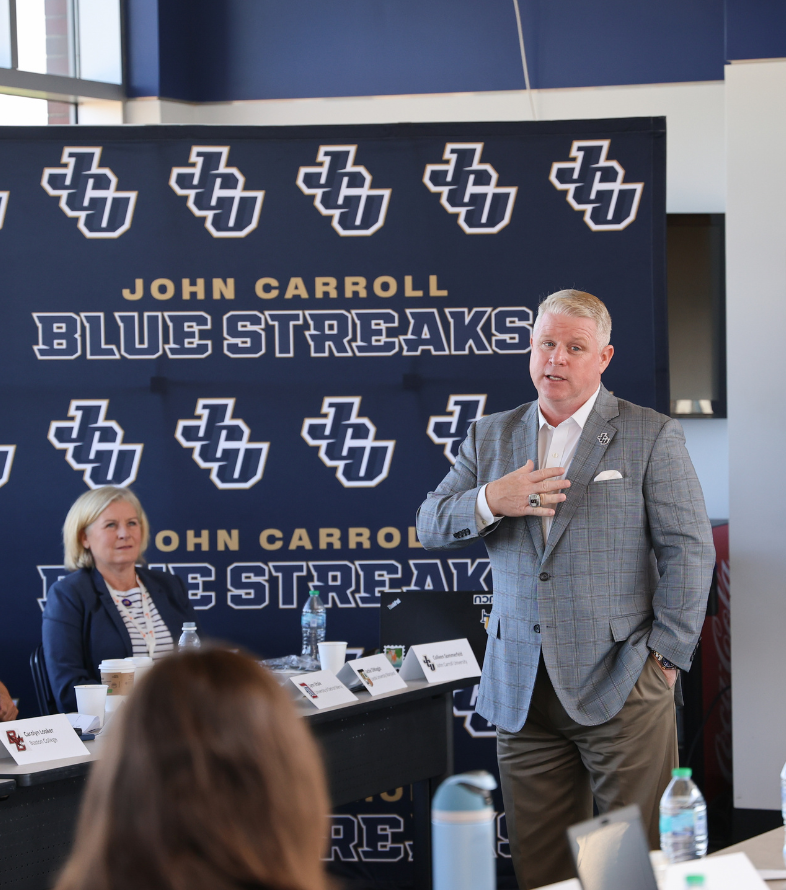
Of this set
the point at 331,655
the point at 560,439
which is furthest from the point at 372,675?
the point at 560,439

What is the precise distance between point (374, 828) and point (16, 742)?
1.85 m

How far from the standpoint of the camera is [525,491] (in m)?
2.35

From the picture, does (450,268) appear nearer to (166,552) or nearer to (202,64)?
(166,552)

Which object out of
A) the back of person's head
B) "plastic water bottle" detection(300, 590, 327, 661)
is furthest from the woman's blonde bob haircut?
the back of person's head

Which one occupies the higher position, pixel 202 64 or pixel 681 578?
pixel 202 64

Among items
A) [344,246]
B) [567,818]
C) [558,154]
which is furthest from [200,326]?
[567,818]

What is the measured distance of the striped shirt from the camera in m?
3.36

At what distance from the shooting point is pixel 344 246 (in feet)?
12.3

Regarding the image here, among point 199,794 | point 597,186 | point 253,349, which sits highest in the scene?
point 597,186

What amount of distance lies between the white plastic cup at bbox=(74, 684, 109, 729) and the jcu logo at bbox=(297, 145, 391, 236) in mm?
1918

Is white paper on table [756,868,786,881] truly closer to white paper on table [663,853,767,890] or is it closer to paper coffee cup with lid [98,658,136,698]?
white paper on table [663,853,767,890]

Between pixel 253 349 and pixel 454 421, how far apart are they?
0.76m

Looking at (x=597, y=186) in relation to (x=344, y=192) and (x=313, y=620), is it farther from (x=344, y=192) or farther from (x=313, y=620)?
(x=313, y=620)

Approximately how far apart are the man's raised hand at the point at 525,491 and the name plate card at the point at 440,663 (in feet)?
2.49
